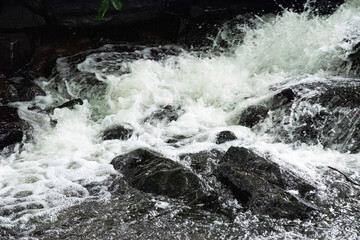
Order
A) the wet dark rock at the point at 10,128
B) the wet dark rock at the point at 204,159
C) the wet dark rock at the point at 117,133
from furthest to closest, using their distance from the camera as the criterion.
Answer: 1. the wet dark rock at the point at 117,133
2. the wet dark rock at the point at 10,128
3. the wet dark rock at the point at 204,159

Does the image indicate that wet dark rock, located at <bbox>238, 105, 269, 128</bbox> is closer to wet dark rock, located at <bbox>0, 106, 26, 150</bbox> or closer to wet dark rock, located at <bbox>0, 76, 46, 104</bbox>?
wet dark rock, located at <bbox>0, 106, 26, 150</bbox>

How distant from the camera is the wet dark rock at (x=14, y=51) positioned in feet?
32.1

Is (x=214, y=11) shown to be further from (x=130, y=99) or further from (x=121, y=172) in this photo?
(x=121, y=172)

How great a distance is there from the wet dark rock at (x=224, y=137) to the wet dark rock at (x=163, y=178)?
4.16 feet

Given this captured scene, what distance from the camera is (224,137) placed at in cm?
682

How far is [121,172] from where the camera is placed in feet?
19.2

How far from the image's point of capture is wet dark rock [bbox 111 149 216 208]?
5102 millimetres

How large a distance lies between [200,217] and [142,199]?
773 mm

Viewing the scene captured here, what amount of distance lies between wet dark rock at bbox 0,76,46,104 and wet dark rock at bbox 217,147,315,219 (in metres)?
4.90

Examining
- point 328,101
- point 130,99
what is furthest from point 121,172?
point 328,101

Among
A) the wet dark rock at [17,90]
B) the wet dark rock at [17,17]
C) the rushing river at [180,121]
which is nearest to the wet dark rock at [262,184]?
the rushing river at [180,121]

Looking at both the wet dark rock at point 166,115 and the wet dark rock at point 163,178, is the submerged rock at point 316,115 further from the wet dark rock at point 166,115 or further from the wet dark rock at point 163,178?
the wet dark rock at point 163,178

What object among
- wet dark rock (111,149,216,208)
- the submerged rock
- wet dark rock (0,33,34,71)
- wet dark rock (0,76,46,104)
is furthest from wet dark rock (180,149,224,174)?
wet dark rock (0,33,34,71)

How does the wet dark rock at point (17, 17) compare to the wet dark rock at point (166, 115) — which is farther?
the wet dark rock at point (17, 17)
